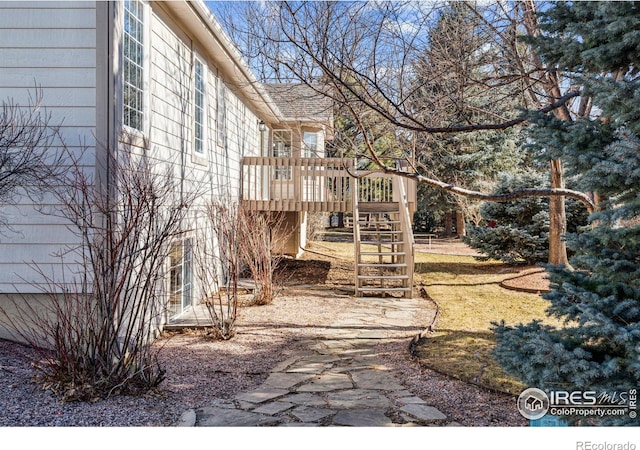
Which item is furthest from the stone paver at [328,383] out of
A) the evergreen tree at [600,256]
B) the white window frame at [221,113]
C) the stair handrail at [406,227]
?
the white window frame at [221,113]

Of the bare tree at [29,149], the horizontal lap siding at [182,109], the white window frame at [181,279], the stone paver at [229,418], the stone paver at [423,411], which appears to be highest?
the horizontal lap siding at [182,109]

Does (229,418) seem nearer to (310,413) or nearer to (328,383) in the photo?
(310,413)

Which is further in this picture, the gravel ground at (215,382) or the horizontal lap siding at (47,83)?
the horizontal lap siding at (47,83)

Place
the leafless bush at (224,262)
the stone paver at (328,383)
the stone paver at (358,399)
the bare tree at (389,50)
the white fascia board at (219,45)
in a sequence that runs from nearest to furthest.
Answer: the stone paver at (358,399) < the stone paver at (328,383) < the bare tree at (389,50) < the leafless bush at (224,262) < the white fascia board at (219,45)

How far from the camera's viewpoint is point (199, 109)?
869 cm

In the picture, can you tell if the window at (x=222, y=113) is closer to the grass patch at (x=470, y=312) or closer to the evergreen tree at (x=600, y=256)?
the grass patch at (x=470, y=312)

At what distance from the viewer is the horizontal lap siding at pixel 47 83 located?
5.32m

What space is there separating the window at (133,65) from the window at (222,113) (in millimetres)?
3646

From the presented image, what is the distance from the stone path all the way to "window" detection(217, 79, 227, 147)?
4.89 meters

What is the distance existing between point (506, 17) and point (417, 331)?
4140 millimetres

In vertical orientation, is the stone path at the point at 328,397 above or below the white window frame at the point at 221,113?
below

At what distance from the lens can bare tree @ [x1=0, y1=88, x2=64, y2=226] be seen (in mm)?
4891

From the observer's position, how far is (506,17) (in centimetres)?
670
